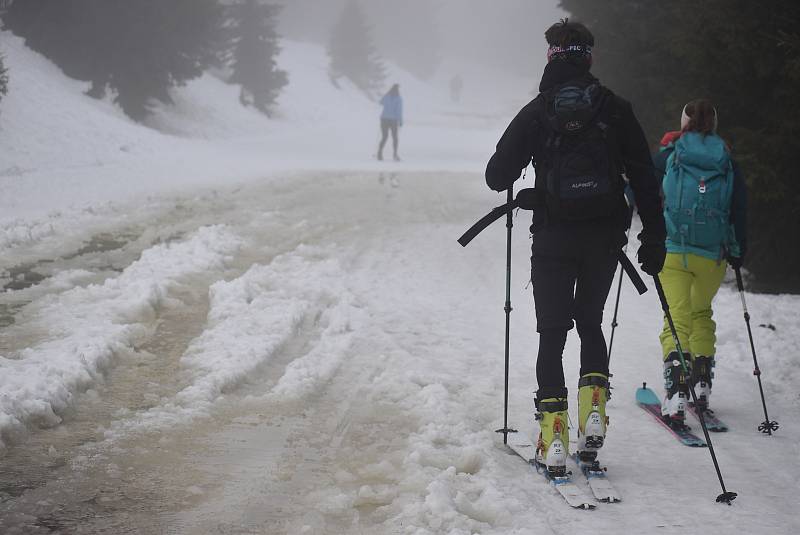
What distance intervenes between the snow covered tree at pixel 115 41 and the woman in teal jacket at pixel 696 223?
20.4 m

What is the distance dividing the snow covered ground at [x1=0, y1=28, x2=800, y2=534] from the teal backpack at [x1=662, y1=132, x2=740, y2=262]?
54.2 inches

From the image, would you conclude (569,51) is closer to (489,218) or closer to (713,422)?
(489,218)

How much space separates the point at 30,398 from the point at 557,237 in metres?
3.49

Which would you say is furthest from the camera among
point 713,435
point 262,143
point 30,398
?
point 262,143

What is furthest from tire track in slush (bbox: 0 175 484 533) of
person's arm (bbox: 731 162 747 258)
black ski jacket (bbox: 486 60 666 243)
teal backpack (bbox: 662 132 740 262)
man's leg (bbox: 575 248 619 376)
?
person's arm (bbox: 731 162 747 258)

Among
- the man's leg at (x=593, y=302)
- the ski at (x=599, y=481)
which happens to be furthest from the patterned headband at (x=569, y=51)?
the ski at (x=599, y=481)

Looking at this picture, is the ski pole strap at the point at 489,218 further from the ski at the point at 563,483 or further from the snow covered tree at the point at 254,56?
the snow covered tree at the point at 254,56

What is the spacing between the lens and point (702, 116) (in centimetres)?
521

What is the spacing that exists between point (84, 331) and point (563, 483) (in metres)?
4.13

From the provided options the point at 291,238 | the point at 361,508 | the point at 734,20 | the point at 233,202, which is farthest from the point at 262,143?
the point at 361,508

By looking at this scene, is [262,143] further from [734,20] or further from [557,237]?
[557,237]

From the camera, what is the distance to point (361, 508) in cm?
381

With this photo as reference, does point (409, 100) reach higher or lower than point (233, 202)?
higher

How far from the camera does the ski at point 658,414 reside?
4.93 meters
